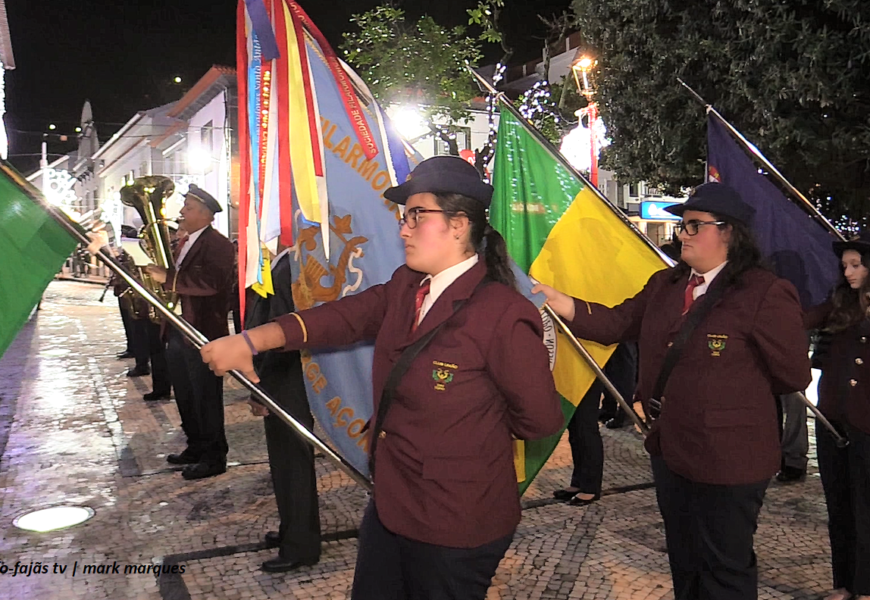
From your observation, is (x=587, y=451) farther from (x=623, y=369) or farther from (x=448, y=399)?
(x=448, y=399)

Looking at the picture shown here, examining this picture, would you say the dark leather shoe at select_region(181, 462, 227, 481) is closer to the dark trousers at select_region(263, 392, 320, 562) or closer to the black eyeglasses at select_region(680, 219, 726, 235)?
the dark trousers at select_region(263, 392, 320, 562)

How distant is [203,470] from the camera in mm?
5668

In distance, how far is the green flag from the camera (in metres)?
2.20

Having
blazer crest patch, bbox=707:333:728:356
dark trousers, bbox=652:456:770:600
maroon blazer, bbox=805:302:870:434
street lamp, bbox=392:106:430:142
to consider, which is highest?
street lamp, bbox=392:106:430:142

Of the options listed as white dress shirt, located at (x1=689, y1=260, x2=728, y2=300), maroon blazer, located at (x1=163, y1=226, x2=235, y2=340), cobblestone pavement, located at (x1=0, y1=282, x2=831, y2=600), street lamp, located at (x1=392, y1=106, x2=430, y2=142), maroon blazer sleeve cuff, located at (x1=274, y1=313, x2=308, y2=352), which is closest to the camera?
maroon blazer sleeve cuff, located at (x1=274, y1=313, x2=308, y2=352)

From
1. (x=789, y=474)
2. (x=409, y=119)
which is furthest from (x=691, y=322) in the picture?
(x=409, y=119)

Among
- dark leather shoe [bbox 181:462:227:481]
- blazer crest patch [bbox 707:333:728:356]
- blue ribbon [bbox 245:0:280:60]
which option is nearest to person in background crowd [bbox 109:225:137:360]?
dark leather shoe [bbox 181:462:227:481]

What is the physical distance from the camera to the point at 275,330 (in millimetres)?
2494

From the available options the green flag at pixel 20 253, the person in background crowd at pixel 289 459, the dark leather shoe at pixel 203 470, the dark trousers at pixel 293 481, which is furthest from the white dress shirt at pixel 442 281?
the dark leather shoe at pixel 203 470

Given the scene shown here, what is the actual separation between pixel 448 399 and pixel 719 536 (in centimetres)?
138

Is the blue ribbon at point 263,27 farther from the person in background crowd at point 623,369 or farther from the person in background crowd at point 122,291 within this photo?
the person in background crowd at point 122,291

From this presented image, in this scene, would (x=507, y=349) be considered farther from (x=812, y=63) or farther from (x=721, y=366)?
(x=812, y=63)

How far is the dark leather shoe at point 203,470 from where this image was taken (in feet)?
18.5

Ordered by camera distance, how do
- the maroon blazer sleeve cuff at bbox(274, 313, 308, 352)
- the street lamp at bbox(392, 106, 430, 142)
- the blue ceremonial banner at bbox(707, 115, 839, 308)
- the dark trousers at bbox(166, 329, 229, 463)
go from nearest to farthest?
the maroon blazer sleeve cuff at bbox(274, 313, 308, 352) → the blue ceremonial banner at bbox(707, 115, 839, 308) → the dark trousers at bbox(166, 329, 229, 463) → the street lamp at bbox(392, 106, 430, 142)
